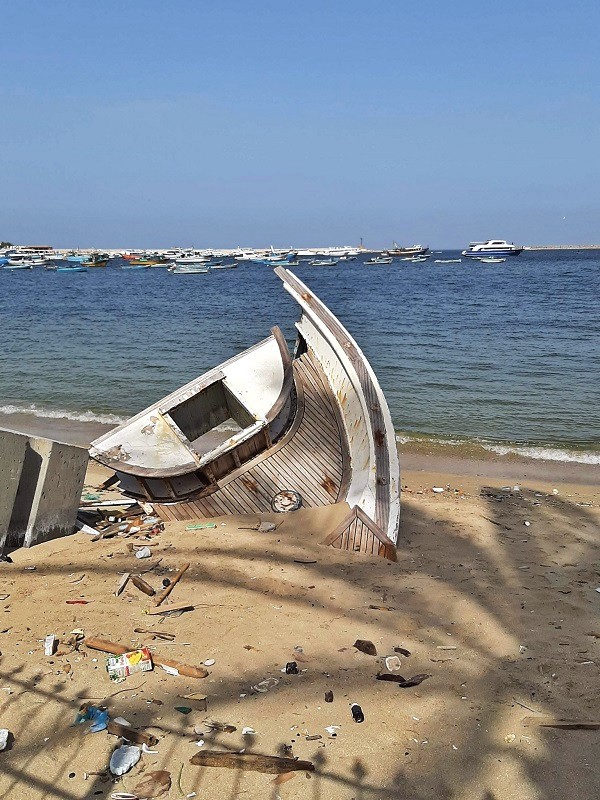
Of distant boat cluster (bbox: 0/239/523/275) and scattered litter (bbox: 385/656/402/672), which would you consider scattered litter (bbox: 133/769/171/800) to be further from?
distant boat cluster (bbox: 0/239/523/275)

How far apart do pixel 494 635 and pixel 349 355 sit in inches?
166

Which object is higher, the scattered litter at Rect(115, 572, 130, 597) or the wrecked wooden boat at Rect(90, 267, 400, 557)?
the wrecked wooden boat at Rect(90, 267, 400, 557)

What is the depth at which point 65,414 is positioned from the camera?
1436 centimetres

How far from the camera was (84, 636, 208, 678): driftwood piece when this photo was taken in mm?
4414

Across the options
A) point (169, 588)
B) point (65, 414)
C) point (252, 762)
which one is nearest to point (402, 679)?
point (252, 762)

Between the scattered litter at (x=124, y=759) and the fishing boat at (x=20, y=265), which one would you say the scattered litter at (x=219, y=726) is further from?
the fishing boat at (x=20, y=265)

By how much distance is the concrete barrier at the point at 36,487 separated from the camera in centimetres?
587

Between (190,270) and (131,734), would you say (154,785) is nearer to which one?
(131,734)

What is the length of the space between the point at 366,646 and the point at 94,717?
1952 mm

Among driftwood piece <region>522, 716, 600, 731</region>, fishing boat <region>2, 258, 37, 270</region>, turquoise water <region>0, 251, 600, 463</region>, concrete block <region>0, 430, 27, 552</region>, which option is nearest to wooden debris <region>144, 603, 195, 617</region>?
concrete block <region>0, 430, 27, 552</region>

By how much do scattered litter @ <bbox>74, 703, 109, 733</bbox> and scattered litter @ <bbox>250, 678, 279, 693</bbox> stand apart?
946mm

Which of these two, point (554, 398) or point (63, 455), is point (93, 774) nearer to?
point (63, 455)

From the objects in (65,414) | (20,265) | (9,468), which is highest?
(20,265)

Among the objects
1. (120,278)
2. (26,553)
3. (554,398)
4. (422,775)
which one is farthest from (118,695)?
(120,278)
